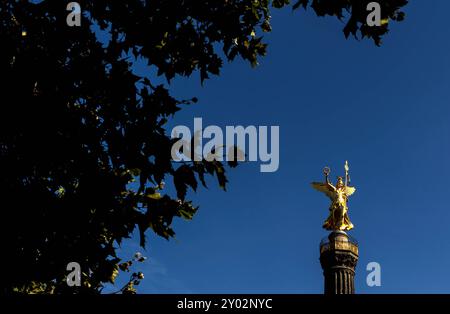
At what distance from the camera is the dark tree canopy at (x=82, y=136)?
698 centimetres

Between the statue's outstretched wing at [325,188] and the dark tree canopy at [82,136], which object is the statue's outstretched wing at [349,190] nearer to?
the statue's outstretched wing at [325,188]

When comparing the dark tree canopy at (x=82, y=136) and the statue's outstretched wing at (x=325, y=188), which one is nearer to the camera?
the dark tree canopy at (x=82, y=136)

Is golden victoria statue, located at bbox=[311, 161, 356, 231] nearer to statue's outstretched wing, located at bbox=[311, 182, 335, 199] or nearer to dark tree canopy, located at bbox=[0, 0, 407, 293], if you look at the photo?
statue's outstretched wing, located at bbox=[311, 182, 335, 199]

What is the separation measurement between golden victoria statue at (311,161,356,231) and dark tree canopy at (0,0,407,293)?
23.0 m

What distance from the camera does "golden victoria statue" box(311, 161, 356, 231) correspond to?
→ 2997 centimetres

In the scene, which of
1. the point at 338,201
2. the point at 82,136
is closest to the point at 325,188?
the point at 338,201

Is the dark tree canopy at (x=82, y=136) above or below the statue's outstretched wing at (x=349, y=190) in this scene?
below

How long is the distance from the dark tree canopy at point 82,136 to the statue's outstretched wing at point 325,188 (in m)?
23.3

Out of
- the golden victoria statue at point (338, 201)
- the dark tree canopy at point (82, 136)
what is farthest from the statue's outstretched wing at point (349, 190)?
the dark tree canopy at point (82, 136)

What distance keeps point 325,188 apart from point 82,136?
24.9 m

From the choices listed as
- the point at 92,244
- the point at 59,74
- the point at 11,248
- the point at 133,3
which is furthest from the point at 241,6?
the point at 11,248

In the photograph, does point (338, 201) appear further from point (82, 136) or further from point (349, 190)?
point (82, 136)
